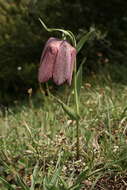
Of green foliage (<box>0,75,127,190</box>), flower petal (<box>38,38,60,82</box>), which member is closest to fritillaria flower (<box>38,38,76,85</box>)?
flower petal (<box>38,38,60,82</box>)

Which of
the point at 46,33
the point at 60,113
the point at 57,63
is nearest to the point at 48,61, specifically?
the point at 57,63

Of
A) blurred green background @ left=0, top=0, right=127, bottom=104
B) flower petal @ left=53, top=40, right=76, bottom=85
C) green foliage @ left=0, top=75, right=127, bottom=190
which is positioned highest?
flower petal @ left=53, top=40, right=76, bottom=85

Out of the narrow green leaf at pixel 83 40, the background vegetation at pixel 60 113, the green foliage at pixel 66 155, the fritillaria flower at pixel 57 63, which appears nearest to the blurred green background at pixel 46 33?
the background vegetation at pixel 60 113

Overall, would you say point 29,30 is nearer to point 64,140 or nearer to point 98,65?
point 98,65

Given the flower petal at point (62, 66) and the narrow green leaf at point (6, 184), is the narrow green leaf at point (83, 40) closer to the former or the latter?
the flower petal at point (62, 66)

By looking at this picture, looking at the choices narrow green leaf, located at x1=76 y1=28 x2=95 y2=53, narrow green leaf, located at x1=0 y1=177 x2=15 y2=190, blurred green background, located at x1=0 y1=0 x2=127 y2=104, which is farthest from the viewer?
blurred green background, located at x1=0 y1=0 x2=127 y2=104

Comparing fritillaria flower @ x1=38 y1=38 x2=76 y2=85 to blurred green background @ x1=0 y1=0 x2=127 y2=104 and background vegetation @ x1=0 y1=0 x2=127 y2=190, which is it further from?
blurred green background @ x1=0 y1=0 x2=127 y2=104

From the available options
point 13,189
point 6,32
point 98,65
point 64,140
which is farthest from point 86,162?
point 6,32

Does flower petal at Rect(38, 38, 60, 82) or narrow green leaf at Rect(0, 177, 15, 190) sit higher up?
flower petal at Rect(38, 38, 60, 82)
